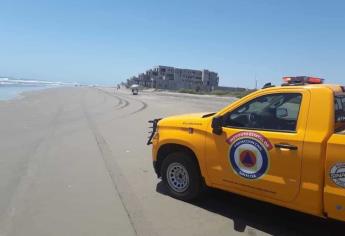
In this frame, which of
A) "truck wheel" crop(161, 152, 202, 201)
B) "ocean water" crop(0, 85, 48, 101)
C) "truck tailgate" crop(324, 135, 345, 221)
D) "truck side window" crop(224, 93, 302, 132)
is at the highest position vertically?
"truck side window" crop(224, 93, 302, 132)

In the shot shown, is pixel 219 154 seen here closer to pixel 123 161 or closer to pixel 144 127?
pixel 123 161

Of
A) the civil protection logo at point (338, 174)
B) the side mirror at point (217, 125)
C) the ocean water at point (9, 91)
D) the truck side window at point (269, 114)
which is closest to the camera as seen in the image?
the civil protection logo at point (338, 174)

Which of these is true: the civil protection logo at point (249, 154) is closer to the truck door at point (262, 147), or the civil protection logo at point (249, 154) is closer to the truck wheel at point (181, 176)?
the truck door at point (262, 147)

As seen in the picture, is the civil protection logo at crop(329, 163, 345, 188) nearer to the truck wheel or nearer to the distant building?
the truck wheel

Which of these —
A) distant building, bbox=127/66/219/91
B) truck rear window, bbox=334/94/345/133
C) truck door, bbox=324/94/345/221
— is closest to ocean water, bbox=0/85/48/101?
truck rear window, bbox=334/94/345/133

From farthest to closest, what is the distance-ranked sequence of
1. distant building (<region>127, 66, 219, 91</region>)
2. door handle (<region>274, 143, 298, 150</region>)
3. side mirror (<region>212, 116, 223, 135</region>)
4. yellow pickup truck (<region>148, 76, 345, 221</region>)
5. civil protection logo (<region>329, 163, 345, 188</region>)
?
1. distant building (<region>127, 66, 219, 91</region>)
2. side mirror (<region>212, 116, 223, 135</region>)
3. door handle (<region>274, 143, 298, 150</region>)
4. yellow pickup truck (<region>148, 76, 345, 221</region>)
5. civil protection logo (<region>329, 163, 345, 188</region>)

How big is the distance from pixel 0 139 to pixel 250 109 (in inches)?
355

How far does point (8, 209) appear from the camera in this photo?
250 inches

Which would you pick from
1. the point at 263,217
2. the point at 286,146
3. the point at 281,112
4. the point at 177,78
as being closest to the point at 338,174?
the point at 286,146

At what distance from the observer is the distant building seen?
162 metres

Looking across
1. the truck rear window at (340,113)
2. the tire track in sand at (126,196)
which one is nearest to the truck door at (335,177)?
the truck rear window at (340,113)

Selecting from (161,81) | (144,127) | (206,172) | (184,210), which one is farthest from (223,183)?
(161,81)

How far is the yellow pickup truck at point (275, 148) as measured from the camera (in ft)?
16.6

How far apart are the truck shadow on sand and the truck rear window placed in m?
1.38
